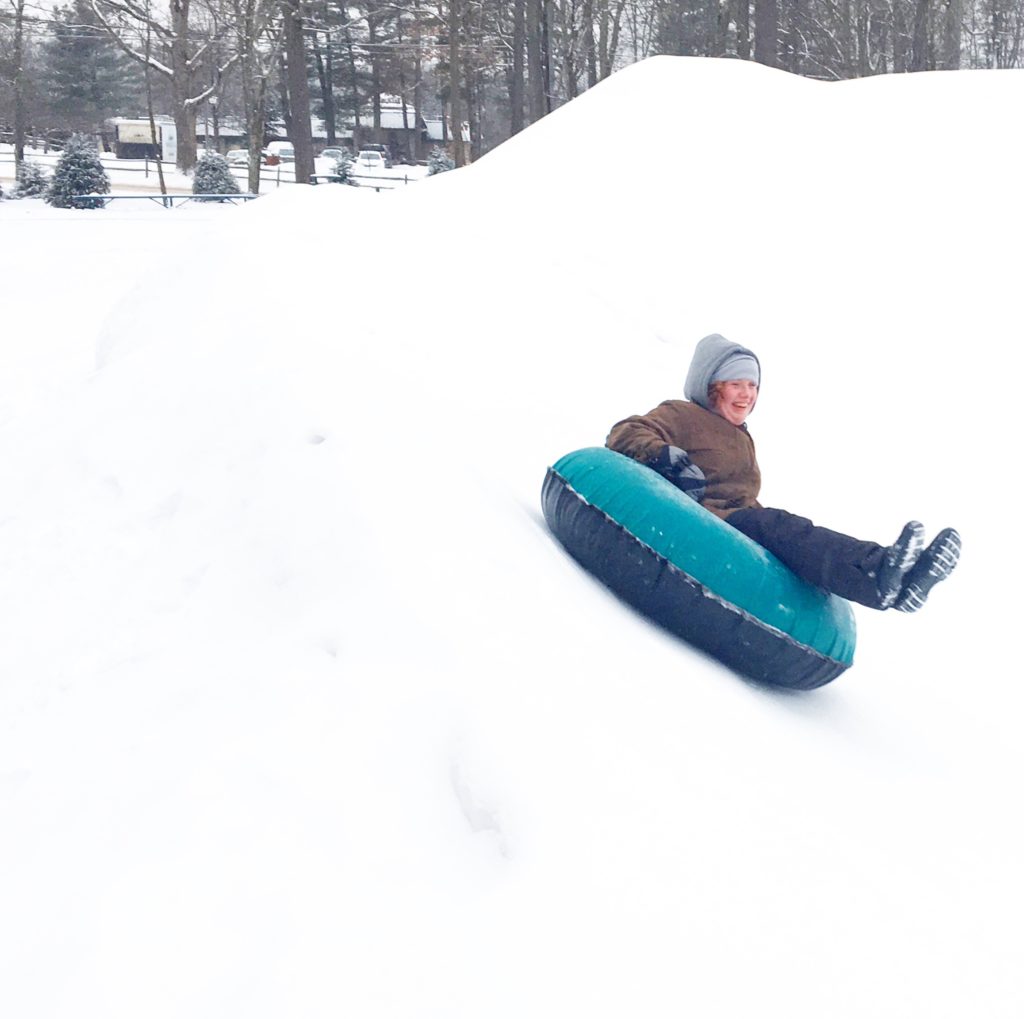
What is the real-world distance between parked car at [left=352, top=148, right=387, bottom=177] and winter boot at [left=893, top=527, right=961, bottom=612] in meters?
37.6

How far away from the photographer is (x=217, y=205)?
22766 mm

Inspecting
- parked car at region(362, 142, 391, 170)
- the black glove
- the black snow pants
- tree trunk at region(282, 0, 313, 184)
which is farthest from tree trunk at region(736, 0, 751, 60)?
the black snow pants

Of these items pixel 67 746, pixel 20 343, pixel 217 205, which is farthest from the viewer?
pixel 217 205

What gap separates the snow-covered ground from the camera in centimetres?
199

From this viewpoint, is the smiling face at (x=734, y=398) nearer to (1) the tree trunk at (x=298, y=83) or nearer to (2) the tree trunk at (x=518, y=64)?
(1) the tree trunk at (x=298, y=83)

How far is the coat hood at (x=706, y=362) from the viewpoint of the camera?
3.96 m

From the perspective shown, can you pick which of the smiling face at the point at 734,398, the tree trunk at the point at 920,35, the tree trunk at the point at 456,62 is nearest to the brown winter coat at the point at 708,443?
the smiling face at the point at 734,398

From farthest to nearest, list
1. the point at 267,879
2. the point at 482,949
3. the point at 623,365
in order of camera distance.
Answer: the point at 623,365 → the point at 267,879 → the point at 482,949

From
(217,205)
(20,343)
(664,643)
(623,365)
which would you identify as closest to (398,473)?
(664,643)

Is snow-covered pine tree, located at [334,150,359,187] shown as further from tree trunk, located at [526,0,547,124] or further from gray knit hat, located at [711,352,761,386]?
gray knit hat, located at [711,352,761,386]

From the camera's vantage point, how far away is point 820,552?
334 cm

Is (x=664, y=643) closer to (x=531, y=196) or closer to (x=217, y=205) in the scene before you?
(x=531, y=196)

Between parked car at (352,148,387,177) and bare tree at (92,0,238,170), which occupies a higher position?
bare tree at (92,0,238,170)

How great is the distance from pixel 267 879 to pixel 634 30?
45006 millimetres
